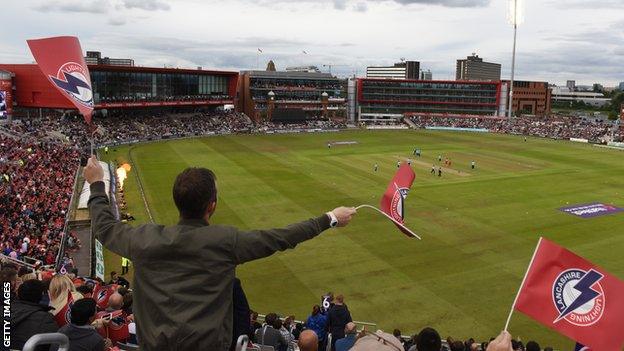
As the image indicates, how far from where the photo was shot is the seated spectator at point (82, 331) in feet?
15.3

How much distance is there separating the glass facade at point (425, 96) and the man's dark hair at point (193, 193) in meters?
126

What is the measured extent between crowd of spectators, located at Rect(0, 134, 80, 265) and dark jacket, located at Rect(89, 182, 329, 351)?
17.5 meters

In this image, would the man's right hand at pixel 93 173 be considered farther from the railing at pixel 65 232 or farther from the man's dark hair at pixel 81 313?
the railing at pixel 65 232

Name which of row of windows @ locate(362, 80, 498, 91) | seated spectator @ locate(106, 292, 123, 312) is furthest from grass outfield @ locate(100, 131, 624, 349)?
row of windows @ locate(362, 80, 498, 91)

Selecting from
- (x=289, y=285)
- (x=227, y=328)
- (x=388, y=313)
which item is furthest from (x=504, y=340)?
(x=289, y=285)

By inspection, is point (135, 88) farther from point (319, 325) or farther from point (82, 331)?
point (82, 331)

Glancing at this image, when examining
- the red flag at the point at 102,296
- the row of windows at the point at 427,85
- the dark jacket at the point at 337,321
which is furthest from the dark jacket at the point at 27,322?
the row of windows at the point at 427,85

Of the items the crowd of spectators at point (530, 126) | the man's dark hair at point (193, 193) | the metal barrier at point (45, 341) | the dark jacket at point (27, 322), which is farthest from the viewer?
the crowd of spectators at point (530, 126)

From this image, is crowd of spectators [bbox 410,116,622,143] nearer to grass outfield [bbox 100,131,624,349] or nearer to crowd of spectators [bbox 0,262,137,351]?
grass outfield [bbox 100,131,624,349]

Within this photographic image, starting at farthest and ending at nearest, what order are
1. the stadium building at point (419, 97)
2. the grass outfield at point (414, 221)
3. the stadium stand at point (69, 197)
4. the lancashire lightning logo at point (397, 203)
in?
1. the stadium building at point (419, 97)
2. the grass outfield at point (414, 221)
3. the lancashire lightning logo at point (397, 203)
4. the stadium stand at point (69, 197)

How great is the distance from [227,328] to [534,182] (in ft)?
159

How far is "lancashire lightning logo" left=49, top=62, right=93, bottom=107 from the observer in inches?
379

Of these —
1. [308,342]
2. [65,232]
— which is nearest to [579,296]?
[308,342]

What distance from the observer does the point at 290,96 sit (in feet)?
390
